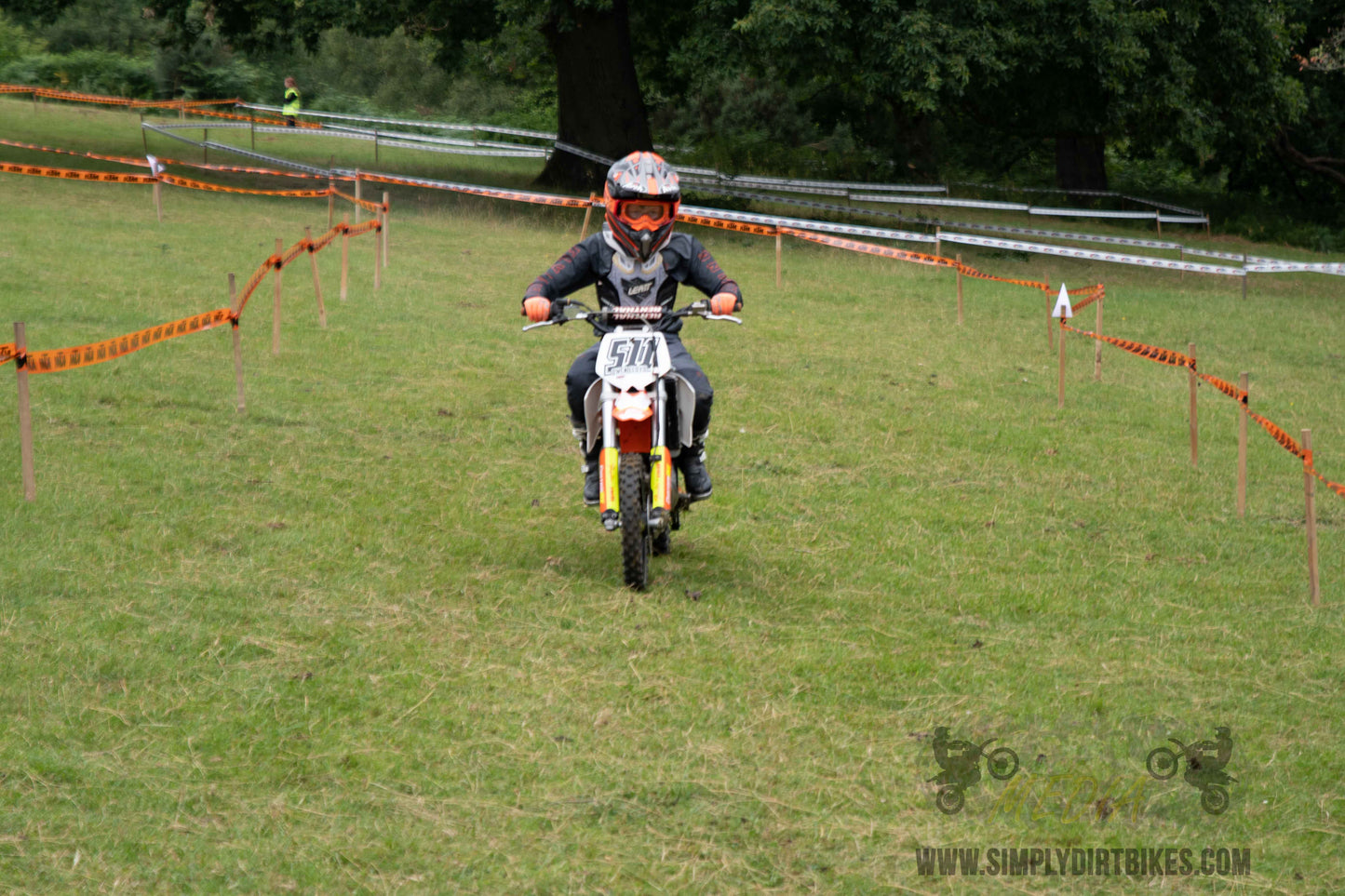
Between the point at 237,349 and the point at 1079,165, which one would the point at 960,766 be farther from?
the point at 1079,165

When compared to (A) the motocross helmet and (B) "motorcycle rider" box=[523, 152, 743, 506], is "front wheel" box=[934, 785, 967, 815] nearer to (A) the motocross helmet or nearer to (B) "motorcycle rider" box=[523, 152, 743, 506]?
(B) "motorcycle rider" box=[523, 152, 743, 506]

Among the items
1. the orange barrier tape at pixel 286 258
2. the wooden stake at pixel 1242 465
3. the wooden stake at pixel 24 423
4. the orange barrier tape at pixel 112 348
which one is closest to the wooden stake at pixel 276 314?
the orange barrier tape at pixel 286 258

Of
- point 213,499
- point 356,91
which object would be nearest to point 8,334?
point 213,499

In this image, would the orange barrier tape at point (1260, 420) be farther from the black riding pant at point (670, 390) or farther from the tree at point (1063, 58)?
the tree at point (1063, 58)

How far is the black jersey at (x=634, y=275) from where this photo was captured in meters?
7.20

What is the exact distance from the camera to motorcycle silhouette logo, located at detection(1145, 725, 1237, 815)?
4.92 m

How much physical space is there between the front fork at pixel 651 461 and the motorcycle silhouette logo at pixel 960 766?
6.41ft

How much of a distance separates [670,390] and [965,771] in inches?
103

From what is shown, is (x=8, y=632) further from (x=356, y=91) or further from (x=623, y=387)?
(x=356, y=91)

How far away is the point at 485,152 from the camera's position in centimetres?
3119

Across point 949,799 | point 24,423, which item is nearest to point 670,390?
point 949,799

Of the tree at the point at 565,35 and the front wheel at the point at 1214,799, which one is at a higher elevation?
the tree at the point at 565,35

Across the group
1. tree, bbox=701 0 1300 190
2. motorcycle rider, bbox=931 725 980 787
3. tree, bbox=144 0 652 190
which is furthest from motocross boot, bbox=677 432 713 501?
tree, bbox=144 0 652 190

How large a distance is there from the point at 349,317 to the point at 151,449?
5.53 meters
